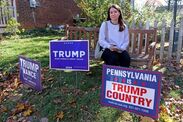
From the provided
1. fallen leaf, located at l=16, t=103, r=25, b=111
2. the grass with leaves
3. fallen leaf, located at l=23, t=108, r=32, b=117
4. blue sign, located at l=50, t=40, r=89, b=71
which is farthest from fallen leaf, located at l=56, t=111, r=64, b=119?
blue sign, located at l=50, t=40, r=89, b=71

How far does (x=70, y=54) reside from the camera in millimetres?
4984

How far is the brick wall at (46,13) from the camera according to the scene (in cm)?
1538

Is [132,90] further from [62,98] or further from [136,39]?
[136,39]

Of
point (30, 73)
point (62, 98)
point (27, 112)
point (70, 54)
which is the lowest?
point (27, 112)

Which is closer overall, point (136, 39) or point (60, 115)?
point (60, 115)

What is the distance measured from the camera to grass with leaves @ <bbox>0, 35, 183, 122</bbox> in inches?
173

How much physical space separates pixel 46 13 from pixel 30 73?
1164 centimetres

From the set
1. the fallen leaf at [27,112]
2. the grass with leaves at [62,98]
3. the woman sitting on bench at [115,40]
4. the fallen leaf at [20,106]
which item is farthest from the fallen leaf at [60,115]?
the woman sitting on bench at [115,40]

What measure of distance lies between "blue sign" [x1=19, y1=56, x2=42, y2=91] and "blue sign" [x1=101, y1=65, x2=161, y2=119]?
1427 millimetres

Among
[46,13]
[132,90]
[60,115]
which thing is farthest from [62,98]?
[46,13]

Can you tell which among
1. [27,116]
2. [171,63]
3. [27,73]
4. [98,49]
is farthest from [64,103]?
[171,63]

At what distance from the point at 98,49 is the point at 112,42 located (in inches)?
11.4

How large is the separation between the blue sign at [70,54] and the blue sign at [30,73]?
33 cm

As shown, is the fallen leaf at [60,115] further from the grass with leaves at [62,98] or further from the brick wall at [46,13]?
the brick wall at [46,13]
